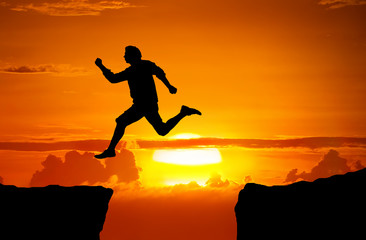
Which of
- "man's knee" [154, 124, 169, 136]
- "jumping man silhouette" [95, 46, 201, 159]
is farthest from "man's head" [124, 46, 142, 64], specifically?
"man's knee" [154, 124, 169, 136]

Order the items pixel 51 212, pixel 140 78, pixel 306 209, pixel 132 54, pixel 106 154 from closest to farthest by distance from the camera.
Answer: pixel 306 209 < pixel 132 54 < pixel 140 78 < pixel 106 154 < pixel 51 212

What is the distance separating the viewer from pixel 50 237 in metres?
19.4

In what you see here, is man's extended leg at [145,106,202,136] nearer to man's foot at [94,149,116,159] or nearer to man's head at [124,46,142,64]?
man's foot at [94,149,116,159]

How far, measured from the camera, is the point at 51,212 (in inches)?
780

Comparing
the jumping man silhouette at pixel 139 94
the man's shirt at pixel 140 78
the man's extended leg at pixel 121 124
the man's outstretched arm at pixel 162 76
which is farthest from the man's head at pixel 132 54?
the man's extended leg at pixel 121 124

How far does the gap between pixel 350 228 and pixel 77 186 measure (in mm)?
9538

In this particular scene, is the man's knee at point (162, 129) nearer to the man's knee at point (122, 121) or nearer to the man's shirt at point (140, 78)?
the man's shirt at point (140, 78)

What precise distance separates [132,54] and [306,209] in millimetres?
7290

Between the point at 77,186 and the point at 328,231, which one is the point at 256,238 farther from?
the point at 77,186

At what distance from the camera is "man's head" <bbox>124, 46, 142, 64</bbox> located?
1853cm

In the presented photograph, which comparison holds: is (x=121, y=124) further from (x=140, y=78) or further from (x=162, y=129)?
(x=140, y=78)

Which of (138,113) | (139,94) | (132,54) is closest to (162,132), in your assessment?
(138,113)

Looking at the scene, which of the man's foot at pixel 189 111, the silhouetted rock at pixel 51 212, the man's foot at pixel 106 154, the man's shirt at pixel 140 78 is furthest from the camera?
the man's foot at pixel 189 111

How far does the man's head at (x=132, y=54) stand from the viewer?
18.5m
